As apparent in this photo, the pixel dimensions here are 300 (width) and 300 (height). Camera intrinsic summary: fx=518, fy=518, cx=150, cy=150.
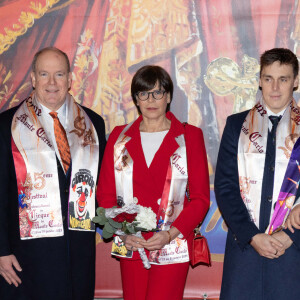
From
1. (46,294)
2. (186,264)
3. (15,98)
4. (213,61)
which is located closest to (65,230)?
(46,294)

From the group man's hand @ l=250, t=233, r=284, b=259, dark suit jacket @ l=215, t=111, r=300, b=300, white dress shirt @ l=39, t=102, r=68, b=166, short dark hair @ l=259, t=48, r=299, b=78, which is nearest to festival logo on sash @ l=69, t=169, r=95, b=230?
white dress shirt @ l=39, t=102, r=68, b=166

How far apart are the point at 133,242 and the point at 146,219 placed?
0.85 feet

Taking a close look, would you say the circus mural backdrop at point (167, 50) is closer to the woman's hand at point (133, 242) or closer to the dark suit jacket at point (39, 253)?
the dark suit jacket at point (39, 253)

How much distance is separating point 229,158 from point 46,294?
1577 millimetres

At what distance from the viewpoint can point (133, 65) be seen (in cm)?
468

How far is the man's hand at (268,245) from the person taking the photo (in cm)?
331

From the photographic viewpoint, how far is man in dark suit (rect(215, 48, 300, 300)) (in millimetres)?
3352

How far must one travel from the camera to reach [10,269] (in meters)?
3.52

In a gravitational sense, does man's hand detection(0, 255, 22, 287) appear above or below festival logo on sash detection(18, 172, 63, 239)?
below

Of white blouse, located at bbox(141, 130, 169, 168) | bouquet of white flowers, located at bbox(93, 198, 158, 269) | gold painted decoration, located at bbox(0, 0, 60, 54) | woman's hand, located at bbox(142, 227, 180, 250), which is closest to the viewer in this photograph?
bouquet of white flowers, located at bbox(93, 198, 158, 269)

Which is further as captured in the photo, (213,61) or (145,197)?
(213,61)

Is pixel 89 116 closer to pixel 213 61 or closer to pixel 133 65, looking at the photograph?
pixel 133 65

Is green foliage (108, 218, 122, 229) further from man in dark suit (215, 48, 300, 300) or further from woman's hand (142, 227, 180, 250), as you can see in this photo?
man in dark suit (215, 48, 300, 300)

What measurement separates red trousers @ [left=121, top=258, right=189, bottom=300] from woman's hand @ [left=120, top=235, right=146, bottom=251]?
128 millimetres
